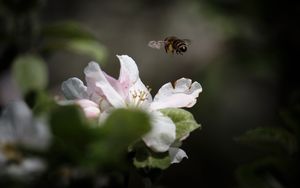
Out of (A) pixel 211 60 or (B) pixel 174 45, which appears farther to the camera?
(A) pixel 211 60

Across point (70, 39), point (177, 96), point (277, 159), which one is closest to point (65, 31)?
point (70, 39)

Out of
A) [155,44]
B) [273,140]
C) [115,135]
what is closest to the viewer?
[115,135]

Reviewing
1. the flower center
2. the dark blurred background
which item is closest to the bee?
the dark blurred background

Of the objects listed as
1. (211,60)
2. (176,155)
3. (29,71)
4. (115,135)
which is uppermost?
(115,135)

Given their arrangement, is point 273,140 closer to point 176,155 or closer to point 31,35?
A: point 176,155

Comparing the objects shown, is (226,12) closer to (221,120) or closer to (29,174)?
(221,120)

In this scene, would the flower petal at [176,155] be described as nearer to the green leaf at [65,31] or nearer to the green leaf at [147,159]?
the green leaf at [147,159]

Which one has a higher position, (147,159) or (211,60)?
(147,159)
